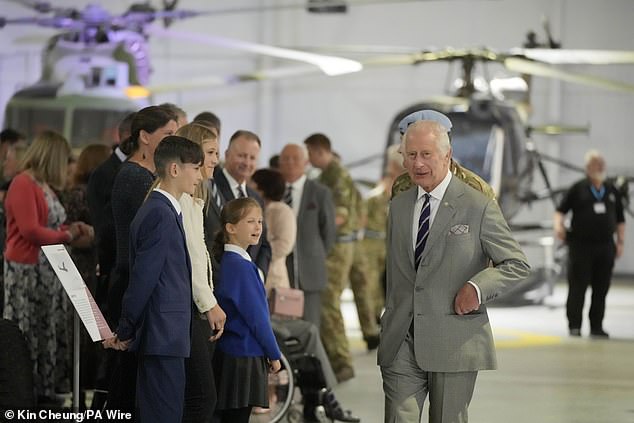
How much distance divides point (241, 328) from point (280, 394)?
4.20ft

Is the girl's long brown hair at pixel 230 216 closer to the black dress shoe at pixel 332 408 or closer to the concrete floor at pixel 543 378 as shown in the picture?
the black dress shoe at pixel 332 408

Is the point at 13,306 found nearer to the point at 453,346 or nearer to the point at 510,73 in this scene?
the point at 453,346

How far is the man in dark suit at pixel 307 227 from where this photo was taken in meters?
8.37

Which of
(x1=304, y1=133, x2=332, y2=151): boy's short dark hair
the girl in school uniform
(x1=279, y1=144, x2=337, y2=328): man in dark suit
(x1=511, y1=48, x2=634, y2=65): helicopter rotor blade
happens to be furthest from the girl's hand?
(x1=511, y1=48, x2=634, y2=65): helicopter rotor blade

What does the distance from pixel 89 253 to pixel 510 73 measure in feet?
46.2

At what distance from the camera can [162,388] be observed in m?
4.86

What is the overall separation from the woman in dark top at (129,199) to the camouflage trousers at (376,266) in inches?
237

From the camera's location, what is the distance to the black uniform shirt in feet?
39.4

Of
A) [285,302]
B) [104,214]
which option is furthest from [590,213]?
[104,214]

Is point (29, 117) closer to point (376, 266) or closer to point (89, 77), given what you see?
point (89, 77)

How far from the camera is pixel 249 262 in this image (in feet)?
18.0

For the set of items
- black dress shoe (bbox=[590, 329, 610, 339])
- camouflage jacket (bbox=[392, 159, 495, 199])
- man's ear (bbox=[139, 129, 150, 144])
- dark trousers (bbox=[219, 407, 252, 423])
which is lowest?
black dress shoe (bbox=[590, 329, 610, 339])

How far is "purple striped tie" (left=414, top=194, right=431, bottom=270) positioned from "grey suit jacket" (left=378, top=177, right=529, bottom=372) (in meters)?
0.03

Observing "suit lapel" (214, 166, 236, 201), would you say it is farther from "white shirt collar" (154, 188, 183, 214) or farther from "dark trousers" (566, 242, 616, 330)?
"dark trousers" (566, 242, 616, 330)
